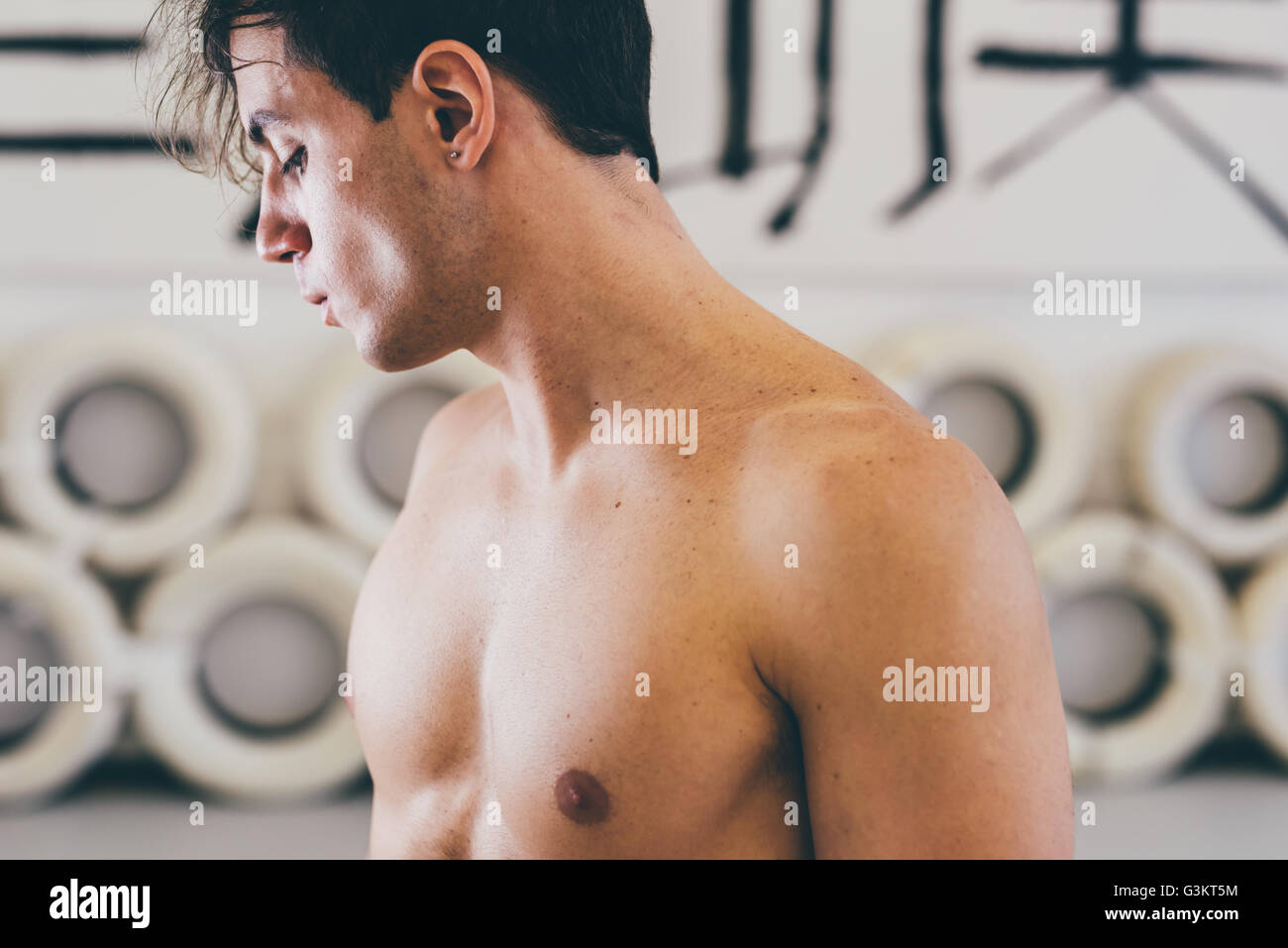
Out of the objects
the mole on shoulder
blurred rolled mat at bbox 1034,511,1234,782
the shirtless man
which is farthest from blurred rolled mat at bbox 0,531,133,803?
blurred rolled mat at bbox 1034,511,1234,782

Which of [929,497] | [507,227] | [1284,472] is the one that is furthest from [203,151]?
[1284,472]

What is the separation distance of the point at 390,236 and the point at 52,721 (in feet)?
4.40

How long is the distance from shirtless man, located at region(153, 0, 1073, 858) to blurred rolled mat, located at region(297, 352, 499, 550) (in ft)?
3.12

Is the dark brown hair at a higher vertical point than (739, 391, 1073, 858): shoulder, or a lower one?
higher

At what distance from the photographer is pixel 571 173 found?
0.69 meters

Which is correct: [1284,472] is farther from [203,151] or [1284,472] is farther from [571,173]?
[203,151]

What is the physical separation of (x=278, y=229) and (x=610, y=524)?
34 centimetres

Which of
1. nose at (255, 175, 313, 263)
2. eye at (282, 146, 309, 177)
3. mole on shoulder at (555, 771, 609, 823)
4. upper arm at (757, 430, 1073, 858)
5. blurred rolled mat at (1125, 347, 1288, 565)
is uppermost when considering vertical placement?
eye at (282, 146, 309, 177)

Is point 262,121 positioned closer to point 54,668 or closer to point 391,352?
point 391,352

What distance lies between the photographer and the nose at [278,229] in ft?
2.41

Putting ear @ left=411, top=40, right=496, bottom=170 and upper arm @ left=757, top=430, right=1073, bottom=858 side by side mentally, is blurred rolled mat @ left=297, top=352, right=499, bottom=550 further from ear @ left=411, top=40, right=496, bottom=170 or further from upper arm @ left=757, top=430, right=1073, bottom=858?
upper arm @ left=757, top=430, right=1073, bottom=858

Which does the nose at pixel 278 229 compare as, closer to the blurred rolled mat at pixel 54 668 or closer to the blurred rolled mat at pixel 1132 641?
the blurred rolled mat at pixel 54 668

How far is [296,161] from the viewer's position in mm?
709

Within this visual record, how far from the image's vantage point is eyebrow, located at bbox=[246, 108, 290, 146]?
692 mm
